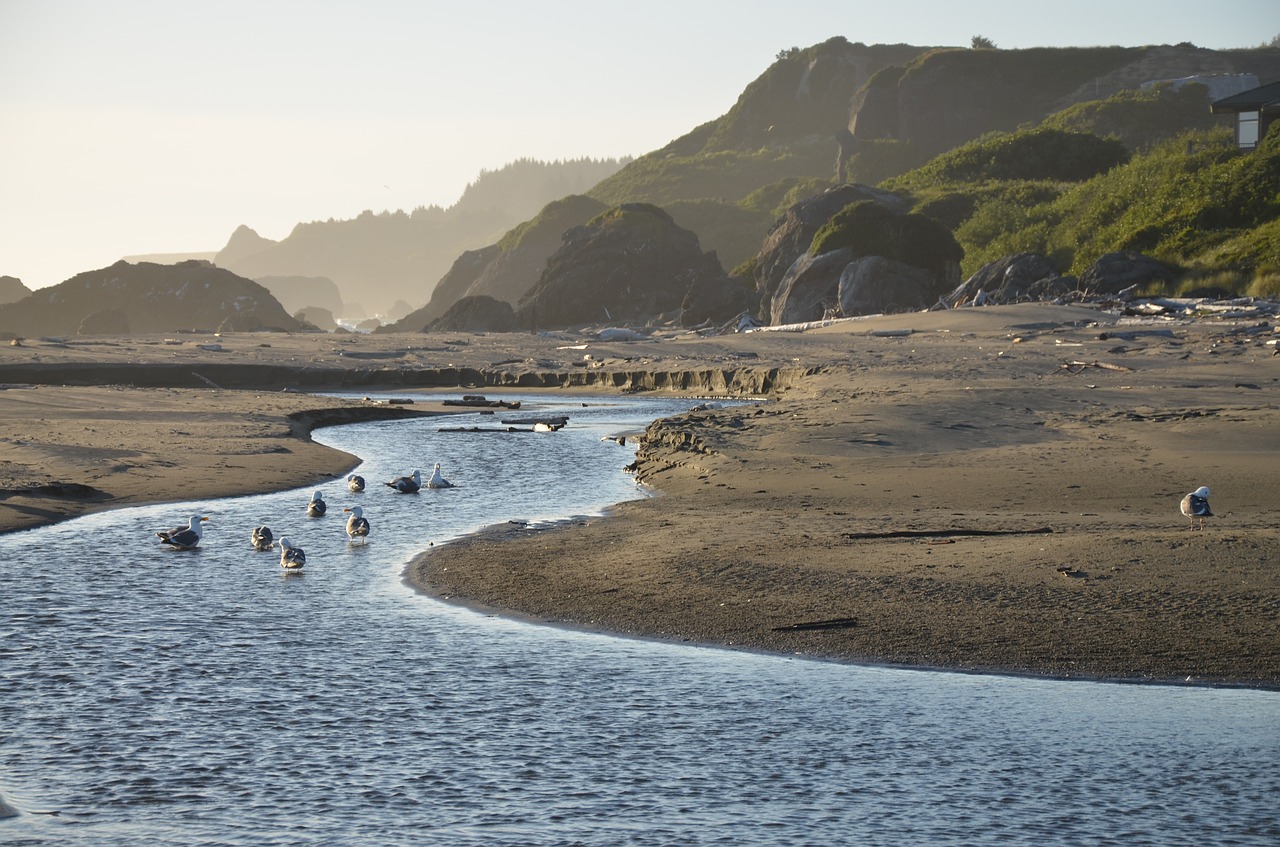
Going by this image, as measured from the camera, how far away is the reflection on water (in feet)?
21.7

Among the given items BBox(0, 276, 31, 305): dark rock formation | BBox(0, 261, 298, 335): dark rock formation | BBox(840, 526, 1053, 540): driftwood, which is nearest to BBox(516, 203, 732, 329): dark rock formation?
BBox(0, 261, 298, 335): dark rock formation

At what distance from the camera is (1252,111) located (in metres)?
53.6

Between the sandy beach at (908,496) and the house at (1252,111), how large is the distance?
21.9 metres

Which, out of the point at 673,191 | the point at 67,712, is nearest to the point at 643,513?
the point at 67,712

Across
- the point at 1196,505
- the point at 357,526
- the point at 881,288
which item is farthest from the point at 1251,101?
the point at 357,526

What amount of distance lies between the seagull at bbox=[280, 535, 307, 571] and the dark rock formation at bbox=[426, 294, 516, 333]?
70.2 meters

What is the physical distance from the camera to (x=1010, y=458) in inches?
712

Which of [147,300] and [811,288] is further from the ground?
[147,300]

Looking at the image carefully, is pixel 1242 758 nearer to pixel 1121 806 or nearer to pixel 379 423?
pixel 1121 806

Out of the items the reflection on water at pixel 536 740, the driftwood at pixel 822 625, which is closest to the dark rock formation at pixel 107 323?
the reflection on water at pixel 536 740

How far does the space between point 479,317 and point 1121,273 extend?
1998 inches

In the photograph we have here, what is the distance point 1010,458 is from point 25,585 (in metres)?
12.7

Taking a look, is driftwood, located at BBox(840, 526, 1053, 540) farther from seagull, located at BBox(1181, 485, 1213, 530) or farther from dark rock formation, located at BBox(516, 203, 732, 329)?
dark rock formation, located at BBox(516, 203, 732, 329)

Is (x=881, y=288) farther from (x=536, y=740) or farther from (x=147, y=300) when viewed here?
(x=147, y=300)
